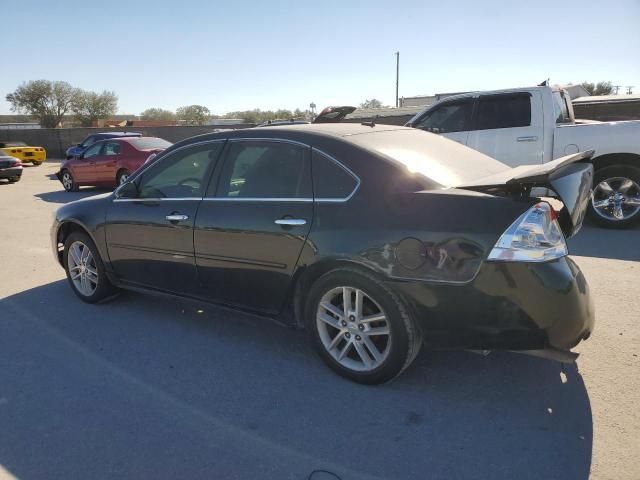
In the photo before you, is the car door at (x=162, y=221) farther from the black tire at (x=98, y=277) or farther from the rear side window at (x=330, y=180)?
the rear side window at (x=330, y=180)

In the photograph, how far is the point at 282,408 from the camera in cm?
302

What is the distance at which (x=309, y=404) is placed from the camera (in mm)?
3053

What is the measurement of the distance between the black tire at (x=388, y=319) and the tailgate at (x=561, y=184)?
805 mm

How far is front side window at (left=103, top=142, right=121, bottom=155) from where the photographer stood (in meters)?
13.8

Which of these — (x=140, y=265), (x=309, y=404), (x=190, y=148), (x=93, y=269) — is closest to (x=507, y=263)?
(x=309, y=404)

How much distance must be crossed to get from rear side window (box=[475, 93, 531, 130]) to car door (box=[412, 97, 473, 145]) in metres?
0.20

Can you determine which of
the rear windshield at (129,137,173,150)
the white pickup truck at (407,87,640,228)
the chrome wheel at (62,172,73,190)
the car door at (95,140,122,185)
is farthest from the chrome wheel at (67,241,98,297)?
the chrome wheel at (62,172,73,190)

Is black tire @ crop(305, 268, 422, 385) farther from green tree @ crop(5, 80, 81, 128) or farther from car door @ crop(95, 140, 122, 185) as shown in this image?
green tree @ crop(5, 80, 81, 128)

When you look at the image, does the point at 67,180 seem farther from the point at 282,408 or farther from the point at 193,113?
the point at 193,113

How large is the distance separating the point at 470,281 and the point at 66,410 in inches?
99.7

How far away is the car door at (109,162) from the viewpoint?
1370cm

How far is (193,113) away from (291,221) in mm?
73993

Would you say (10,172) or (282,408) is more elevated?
(282,408)

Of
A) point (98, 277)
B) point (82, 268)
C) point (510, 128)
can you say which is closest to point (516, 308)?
point (98, 277)
